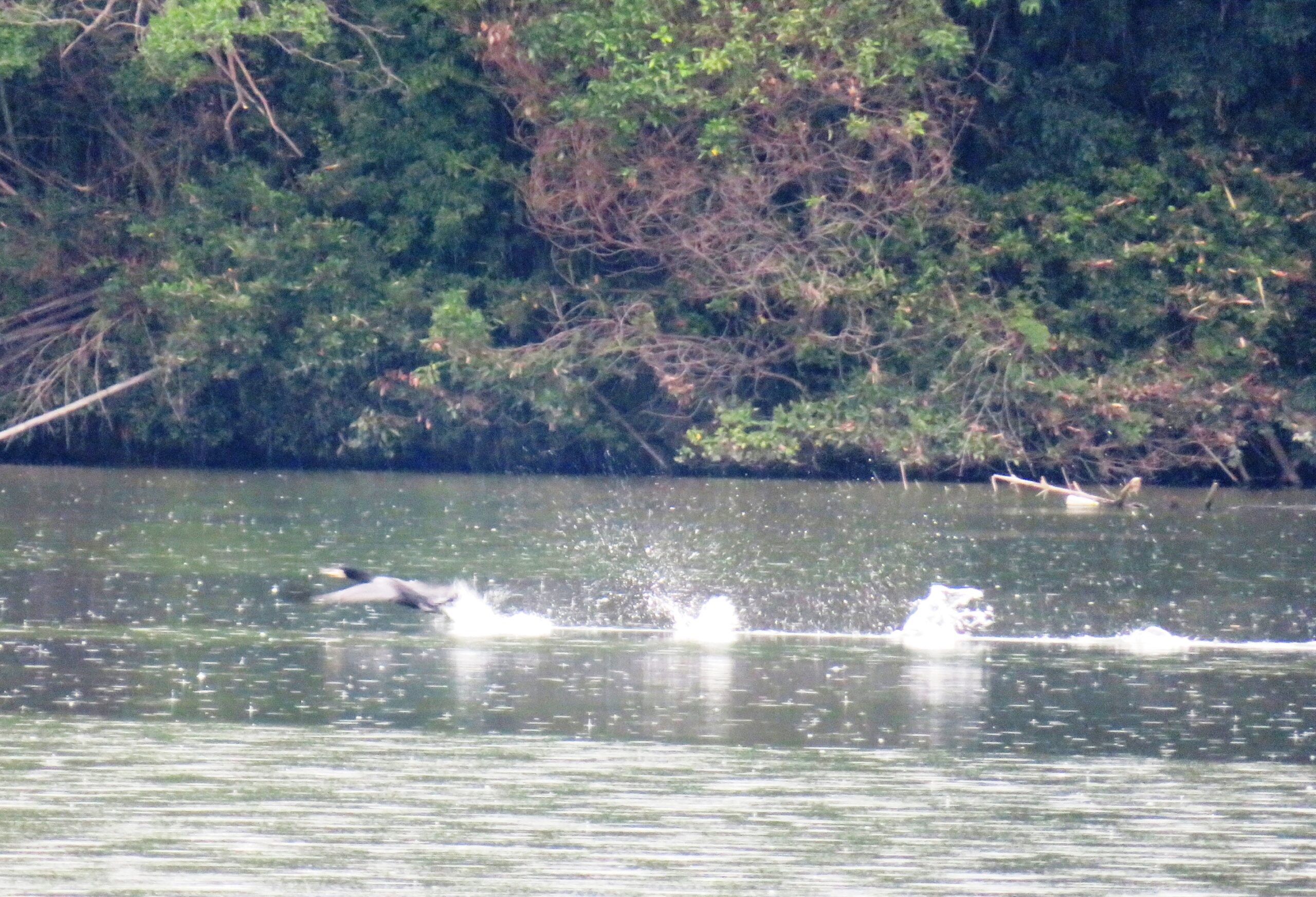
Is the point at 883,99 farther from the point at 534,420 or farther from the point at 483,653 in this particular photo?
the point at 483,653

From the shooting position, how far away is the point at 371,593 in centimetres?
1296

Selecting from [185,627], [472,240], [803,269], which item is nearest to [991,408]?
[803,269]

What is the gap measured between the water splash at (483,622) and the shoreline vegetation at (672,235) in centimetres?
1319

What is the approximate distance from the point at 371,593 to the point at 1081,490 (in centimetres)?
1425

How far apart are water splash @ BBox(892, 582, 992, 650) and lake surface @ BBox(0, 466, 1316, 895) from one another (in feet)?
0.32

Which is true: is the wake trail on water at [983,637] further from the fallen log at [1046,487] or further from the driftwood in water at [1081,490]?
the fallen log at [1046,487]

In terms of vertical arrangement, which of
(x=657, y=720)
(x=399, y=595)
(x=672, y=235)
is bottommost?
(x=657, y=720)

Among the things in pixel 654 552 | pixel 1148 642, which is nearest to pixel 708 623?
pixel 1148 642

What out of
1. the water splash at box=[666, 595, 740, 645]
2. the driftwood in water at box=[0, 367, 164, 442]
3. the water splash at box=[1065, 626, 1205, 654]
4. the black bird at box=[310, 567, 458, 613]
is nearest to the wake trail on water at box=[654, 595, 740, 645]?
the water splash at box=[666, 595, 740, 645]

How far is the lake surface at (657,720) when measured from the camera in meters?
7.38

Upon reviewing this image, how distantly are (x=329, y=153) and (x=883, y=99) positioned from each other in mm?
7004

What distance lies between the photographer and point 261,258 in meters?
27.5

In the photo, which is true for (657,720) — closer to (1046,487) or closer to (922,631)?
(922,631)

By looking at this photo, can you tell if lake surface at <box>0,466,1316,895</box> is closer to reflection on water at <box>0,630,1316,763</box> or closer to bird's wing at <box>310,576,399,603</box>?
reflection on water at <box>0,630,1316,763</box>
